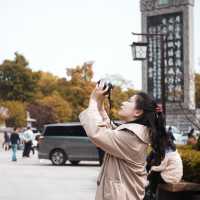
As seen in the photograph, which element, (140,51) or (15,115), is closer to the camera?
(140,51)

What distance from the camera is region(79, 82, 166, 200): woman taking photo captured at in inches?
171

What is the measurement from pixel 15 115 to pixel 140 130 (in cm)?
7270

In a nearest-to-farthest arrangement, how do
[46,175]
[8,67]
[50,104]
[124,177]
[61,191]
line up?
[124,177]
[61,191]
[46,175]
[50,104]
[8,67]

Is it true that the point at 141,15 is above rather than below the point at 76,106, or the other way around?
above

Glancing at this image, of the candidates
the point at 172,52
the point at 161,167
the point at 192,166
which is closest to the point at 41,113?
the point at 172,52

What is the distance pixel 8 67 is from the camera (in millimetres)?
87875

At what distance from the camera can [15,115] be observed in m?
76.4

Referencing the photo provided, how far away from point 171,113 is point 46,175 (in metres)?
28.5

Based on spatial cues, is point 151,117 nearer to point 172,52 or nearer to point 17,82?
point 172,52

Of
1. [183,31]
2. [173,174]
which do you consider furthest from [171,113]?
[173,174]

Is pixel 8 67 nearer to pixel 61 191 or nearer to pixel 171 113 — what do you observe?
pixel 171 113

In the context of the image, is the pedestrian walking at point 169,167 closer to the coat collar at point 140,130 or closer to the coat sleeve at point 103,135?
the coat collar at point 140,130

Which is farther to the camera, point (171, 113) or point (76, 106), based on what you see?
point (76, 106)

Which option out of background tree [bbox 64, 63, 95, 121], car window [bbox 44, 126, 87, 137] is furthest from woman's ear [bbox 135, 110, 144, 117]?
background tree [bbox 64, 63, 95, 121]
